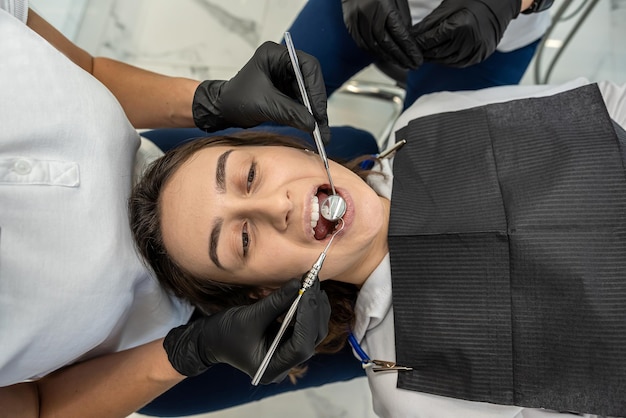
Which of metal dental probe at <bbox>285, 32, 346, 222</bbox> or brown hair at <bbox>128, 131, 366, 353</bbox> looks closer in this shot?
metal dental probe at <bbox>285, 32, 346, 222</bbox>

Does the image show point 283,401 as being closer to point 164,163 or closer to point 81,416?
point 81,416

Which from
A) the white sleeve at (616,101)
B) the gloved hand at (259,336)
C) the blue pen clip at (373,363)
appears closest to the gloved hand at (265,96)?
the gloved hand at (259,336)

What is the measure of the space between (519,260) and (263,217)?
1.60ft

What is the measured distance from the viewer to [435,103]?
127cm

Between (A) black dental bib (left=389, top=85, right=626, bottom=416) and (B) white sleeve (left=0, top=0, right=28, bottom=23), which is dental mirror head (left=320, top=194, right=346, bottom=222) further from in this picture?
(B) white sleeve (left=0, top=0, right=28, bottom=23)

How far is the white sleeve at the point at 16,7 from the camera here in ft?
3.35

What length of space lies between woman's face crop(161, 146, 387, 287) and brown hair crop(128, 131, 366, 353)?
0.08 metres

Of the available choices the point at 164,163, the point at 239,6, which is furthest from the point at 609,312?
the point at 239,6

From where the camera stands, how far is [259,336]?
3.23ft

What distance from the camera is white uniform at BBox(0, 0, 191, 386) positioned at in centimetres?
90

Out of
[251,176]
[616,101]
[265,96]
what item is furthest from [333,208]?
[616,101]

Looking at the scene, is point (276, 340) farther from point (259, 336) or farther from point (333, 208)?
point (333, 208)

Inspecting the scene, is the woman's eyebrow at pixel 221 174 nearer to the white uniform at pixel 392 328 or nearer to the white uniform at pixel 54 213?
the white uniform at pixel 54 213

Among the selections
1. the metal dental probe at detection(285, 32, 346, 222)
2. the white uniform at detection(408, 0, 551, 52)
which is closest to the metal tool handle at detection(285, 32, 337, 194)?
the metal dental probe at detection(285, 32, 346, 222)
